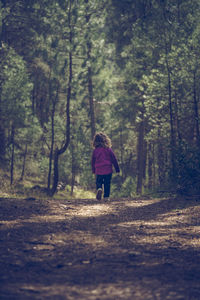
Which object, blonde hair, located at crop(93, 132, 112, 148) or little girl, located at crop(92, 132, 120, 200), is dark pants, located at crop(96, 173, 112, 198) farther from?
blonde hair, located at crop(93, 132, 112, 148)

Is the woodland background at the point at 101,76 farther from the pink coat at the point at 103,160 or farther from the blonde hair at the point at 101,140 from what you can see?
the blonde hair at the point at 101,140

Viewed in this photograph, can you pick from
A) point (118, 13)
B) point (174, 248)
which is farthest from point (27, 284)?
point (118, 13)

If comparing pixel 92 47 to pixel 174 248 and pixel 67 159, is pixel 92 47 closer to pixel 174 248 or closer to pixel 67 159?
pixel 67 159

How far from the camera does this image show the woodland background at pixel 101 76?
16.7 m

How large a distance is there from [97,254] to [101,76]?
76.8ft

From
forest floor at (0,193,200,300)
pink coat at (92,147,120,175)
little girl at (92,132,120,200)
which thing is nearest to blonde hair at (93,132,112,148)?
little girl at (92,132,120,200)

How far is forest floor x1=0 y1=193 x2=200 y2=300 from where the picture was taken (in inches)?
141

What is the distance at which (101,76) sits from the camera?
27.5 meters

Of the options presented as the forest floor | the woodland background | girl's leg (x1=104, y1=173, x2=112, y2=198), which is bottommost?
the forest floor

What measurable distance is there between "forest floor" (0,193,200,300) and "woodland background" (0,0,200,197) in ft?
13.4

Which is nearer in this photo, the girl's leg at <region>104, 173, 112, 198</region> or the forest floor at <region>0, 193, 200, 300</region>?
the forest floor at <region>0, 193, 200, 300</region>

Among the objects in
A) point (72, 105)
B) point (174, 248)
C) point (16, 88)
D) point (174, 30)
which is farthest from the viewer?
point (72, 105)

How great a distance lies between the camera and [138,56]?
2230 cm

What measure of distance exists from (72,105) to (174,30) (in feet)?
40.7
